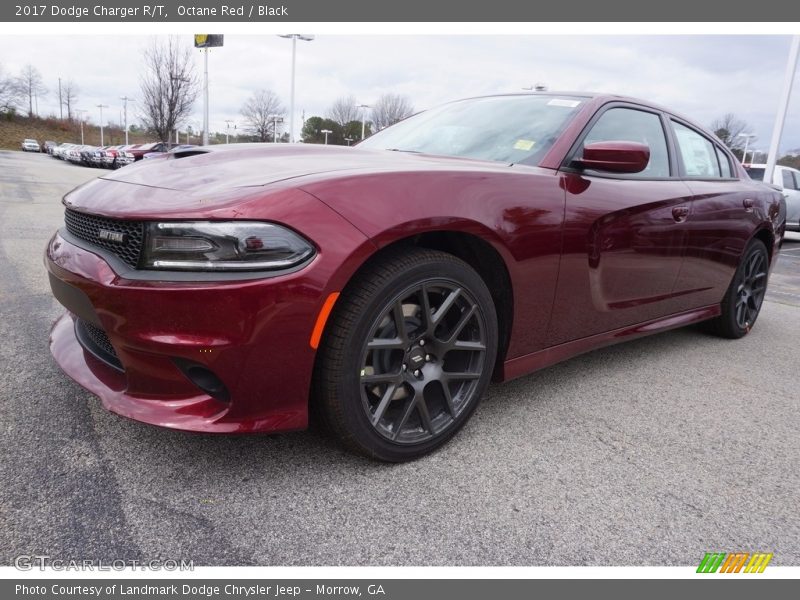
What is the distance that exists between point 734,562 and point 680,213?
6.17 feet

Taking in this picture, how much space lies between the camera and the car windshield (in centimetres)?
257

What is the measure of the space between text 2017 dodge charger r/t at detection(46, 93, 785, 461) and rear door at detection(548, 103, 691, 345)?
0.01 metres

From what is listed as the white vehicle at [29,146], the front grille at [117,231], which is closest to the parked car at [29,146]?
the white vehicle at [29,146]

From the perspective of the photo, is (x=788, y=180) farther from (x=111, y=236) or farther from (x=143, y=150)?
(x=143, y=150)

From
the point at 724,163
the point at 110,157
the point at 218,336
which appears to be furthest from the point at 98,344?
the point at 110,157

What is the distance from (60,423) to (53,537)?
2.28 ft

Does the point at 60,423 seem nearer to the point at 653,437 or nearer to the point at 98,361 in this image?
the point at 98,361

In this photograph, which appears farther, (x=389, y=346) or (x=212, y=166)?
(x=212, y=166)

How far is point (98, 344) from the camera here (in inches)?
79.1

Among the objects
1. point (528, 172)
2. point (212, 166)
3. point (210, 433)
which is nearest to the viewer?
point (210, 433)

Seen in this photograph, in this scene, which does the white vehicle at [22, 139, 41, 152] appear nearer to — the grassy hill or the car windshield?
the grassy hill

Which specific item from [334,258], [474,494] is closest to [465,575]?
[474,494]

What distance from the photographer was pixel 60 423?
2.11 meters

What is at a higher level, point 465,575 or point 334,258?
point 334,258
